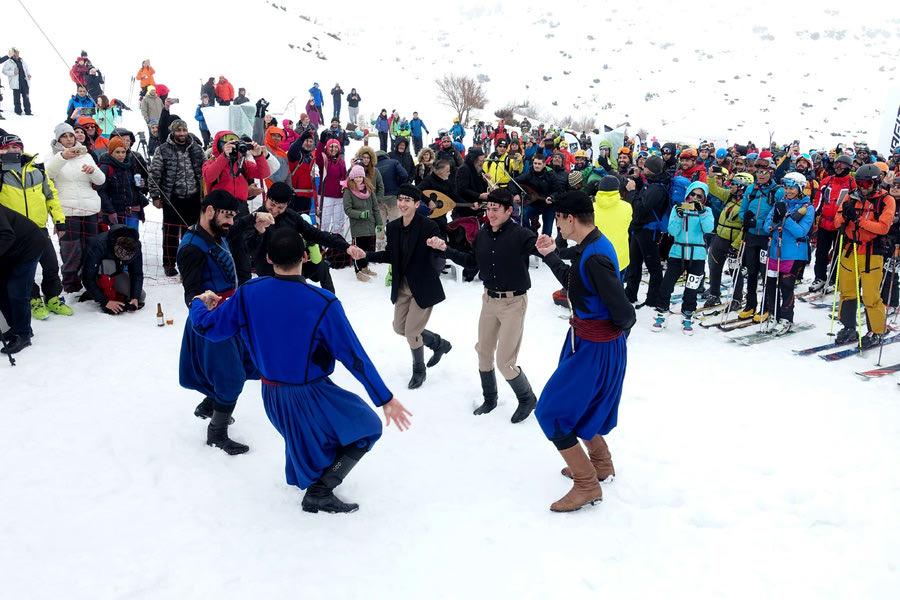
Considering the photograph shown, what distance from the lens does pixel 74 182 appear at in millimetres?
6820

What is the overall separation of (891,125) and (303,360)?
56.1ft

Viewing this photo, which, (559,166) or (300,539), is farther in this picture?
(559,166)

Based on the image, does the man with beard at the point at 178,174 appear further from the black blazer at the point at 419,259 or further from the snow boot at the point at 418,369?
the snow boot at the point at 418,369

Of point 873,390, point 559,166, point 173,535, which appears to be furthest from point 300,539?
point 559,166

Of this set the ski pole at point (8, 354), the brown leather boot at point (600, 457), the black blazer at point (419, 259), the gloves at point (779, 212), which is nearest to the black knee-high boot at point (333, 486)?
the brown leather boot at point (600, 457)

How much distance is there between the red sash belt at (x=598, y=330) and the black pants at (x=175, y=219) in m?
5.59

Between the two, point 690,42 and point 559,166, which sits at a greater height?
point 690,42

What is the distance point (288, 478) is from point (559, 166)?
22.6 ft

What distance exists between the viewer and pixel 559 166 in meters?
9.24

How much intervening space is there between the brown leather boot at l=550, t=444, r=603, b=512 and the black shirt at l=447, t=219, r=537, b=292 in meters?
1.50

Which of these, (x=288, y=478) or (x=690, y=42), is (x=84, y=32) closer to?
(x=288, y=478)

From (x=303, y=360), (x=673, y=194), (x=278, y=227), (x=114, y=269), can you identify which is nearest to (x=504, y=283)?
(x=303, y=360)

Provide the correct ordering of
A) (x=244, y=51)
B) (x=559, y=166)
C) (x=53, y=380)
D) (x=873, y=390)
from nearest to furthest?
1. (x=53, y=380)
2. (x=873, y=390)
3. (x=559, y=166)
4. (x=244, y=51)

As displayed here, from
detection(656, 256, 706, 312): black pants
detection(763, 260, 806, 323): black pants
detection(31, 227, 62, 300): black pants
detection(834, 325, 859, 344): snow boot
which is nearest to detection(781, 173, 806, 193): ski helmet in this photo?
detection(763, 260, 806, 323): black pants
